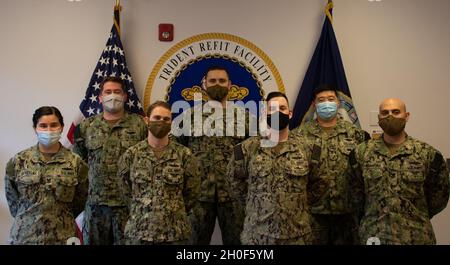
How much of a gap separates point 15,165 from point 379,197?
234 cm

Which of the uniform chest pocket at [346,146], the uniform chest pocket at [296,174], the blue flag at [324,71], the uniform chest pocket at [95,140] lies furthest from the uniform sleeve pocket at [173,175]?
the blue flag at [324,71]

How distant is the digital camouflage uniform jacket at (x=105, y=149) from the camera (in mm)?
3574

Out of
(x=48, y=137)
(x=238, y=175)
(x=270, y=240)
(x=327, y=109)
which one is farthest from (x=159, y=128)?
(x=327, y=109)

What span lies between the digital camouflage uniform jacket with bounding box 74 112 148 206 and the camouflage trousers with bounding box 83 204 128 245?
6cm

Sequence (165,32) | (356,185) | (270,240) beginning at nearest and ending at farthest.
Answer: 1. (270,240)
2. (356,185)
3. (165,32)

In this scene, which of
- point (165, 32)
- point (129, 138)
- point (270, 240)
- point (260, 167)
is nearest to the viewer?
point (270, 240)

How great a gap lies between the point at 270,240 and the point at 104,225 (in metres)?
1.43

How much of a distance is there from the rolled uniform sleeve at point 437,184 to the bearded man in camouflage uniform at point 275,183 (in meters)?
0.81

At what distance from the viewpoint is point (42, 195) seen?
9.39 ft

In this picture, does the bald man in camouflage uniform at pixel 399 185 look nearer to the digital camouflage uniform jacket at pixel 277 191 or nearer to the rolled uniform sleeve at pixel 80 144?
the digital camouflage uniform jacket at pixel 277 191

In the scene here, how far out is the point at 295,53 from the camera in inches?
175

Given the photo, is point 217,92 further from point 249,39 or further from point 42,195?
point 42,195
